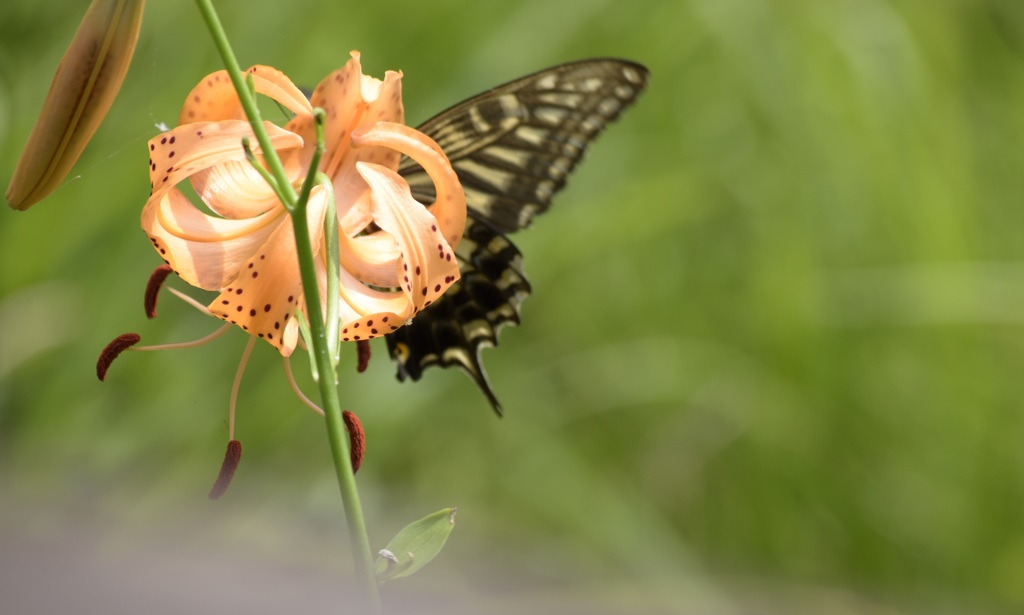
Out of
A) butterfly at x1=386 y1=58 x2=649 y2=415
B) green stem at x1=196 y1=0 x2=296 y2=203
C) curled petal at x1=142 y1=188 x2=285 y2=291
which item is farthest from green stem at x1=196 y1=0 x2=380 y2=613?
butterfly at x1=386 y1=58 x2=649 y2=415

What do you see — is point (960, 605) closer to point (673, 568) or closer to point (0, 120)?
point (673, 568)

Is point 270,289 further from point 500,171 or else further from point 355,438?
point 500,171

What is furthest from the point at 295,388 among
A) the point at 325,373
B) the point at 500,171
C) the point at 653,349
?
the point at 653,349

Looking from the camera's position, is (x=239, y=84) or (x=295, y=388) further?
(x=295, y=388)

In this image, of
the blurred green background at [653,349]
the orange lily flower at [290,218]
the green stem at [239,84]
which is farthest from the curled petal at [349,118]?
the blurred green background at [653,349]

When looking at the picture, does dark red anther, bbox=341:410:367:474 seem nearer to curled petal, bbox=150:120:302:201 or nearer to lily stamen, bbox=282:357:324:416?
lily stamen, bbox=282:357:324:416

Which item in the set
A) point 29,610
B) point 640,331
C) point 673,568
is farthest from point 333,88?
point 640,331
